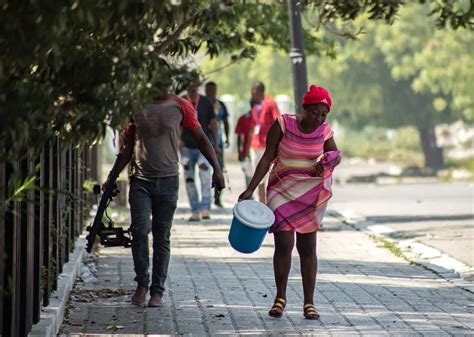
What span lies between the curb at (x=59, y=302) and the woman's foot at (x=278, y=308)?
5.00ft

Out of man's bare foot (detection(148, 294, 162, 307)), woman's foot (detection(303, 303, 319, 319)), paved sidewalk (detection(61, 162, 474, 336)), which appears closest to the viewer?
paved sidewalk (detection(61, 162, 474, 336))

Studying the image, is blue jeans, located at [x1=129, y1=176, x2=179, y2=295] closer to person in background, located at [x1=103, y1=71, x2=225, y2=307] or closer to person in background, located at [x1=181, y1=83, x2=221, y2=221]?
person in background, located at [x1=103, y1=71, x2=225, y2=307]

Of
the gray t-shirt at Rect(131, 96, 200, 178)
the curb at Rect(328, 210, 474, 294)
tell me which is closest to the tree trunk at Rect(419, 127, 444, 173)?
the curb at Rect(328, 210, 474, 294)

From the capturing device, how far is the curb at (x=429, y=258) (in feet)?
46.2

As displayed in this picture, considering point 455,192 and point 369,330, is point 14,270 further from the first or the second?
point 455,192

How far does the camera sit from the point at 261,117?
70.3ft

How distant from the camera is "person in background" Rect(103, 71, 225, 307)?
1124cm

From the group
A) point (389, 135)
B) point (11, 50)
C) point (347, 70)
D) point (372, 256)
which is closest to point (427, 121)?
point (347, 70)

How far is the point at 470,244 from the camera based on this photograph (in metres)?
18.0

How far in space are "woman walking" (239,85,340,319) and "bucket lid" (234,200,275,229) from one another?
0.27 meters

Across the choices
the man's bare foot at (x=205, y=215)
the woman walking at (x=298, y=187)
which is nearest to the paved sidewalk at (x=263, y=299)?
the woman walking at (x=298, y=187)

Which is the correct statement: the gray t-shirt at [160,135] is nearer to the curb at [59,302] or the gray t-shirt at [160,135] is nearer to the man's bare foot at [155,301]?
the man's bare foot at [155,301]

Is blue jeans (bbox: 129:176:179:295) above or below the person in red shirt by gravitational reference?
below

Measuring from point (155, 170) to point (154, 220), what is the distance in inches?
17.2
